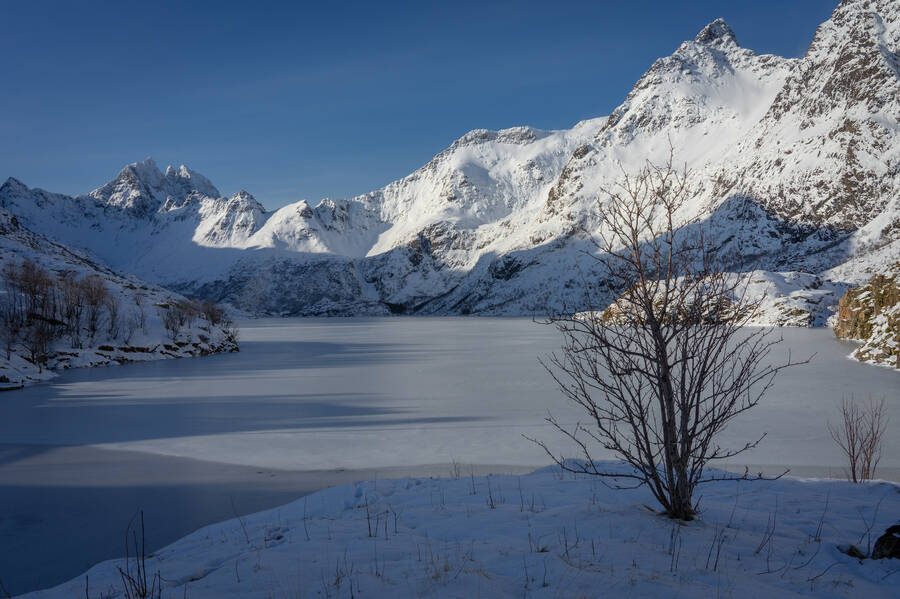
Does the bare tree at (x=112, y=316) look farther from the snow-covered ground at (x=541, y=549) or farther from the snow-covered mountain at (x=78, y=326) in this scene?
the snow-covered ground at (x=541, y=549)

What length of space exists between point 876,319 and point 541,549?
38.5m

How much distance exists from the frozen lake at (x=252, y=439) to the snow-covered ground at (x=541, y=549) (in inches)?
83.6

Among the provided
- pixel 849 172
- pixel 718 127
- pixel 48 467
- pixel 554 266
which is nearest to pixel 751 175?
pixel 849 172

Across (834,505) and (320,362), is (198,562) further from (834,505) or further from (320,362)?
(320,362)

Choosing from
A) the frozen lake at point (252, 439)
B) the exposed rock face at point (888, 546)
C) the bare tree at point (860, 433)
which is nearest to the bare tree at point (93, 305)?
the frozen lake at point (252, 439)

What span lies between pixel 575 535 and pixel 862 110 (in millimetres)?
176169

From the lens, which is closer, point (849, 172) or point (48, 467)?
point (48, 467)

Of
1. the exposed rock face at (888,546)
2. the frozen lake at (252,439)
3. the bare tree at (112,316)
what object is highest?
the bare tree at (112,316)

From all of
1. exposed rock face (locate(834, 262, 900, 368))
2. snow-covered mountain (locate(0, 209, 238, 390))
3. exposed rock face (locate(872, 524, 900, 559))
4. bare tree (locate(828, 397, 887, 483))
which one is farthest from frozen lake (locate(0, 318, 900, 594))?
snow-covered mountain (locate(0, 209, 238, 390))

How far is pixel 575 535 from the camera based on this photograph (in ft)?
19.6

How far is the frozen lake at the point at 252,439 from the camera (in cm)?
919

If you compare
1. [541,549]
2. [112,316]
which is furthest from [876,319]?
[112,316]

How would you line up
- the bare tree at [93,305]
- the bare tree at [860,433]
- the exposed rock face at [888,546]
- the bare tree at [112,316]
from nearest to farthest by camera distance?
the exposed rock face at [888,546] < the bare tree at [860,433] < the bare tree at [93,305] < the bare tree at [112,316]

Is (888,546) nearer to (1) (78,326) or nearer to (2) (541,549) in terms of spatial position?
(2) (541,549)
